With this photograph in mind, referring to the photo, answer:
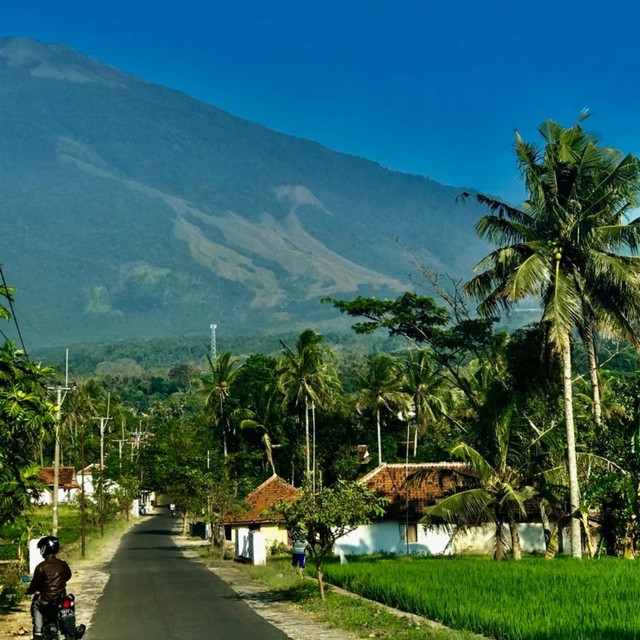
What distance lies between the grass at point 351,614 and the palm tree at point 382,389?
153 feet

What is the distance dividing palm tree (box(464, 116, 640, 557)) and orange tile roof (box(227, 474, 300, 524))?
26.1 m

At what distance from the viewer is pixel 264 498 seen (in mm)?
59531

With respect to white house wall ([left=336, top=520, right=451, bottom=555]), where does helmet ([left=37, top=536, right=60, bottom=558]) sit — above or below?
above

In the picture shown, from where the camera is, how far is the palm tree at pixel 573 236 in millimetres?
32875

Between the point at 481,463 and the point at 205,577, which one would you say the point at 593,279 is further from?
the point at 205,577

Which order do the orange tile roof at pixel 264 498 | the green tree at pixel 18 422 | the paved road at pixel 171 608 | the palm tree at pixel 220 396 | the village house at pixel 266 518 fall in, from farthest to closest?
the palm tree at pixel 220 396 < the orange tile roof at pixel 264 498 < the village house at pixel 266 518 < the paved road at pixel 171 608 < the green tree at pixel 18 422

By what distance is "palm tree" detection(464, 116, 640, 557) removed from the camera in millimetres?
32875

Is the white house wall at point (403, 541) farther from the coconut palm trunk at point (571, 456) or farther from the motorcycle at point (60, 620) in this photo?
the motorcycle at point (60, 620)

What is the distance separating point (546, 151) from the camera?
3478 cm

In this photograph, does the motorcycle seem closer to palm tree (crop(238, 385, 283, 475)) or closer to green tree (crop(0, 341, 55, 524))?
green tree (crop(0, 341, 55, 524))

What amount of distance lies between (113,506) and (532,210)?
61754mm

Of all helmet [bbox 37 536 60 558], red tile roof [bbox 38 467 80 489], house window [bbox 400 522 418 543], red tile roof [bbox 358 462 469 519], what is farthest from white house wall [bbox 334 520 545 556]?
red tile roof [bbox 38 467 80 489]

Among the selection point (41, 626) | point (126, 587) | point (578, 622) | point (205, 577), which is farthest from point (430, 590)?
point (205, 577)

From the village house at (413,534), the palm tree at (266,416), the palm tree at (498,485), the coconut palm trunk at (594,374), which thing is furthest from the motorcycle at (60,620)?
the palm tree at (266,416)
